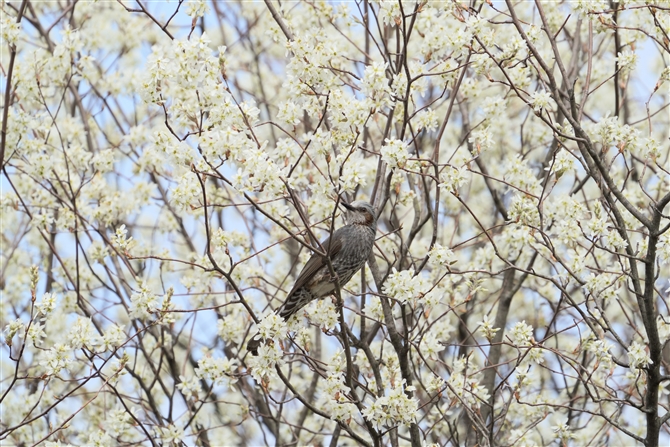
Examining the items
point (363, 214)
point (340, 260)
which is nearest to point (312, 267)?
point (340, 260)

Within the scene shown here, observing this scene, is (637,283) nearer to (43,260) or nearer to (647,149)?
(647,149)

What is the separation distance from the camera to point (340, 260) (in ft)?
17.8

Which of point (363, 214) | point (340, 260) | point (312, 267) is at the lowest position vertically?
point (312, 267)

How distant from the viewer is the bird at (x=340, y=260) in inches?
205

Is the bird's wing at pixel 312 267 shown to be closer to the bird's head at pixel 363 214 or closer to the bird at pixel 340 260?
the bird at pixel 340 260

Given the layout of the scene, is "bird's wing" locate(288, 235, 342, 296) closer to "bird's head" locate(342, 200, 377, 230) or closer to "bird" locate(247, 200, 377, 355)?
"bird" locate(247, 200, 377, 355)

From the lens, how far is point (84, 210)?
655 cm

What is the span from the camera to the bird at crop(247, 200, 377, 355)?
5.20 metres

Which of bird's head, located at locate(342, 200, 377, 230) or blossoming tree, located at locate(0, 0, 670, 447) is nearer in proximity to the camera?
blossoming tree, located at locate(0, 0, 670, 447)

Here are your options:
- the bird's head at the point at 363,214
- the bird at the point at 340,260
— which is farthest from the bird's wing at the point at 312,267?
the bird's head at the point at 363,214

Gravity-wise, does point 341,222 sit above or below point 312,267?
above

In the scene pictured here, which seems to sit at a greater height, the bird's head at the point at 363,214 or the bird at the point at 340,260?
the bird's head at the point at 363,214

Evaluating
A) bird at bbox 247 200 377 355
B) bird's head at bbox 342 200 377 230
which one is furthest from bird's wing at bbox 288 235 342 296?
bird's head at bbox 342 200 377 230

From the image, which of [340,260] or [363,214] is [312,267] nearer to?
[340,260]
